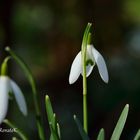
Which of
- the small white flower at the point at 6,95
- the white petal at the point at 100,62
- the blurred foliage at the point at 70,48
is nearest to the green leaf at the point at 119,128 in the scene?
the white petal at the point at 100,62

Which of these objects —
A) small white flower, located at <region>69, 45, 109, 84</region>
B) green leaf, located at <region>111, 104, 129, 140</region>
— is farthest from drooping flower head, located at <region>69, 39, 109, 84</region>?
green leaf, located at <region>111, 104, 129, 140</region>

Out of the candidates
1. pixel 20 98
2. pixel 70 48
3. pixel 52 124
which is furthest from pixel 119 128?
pixel 70 48

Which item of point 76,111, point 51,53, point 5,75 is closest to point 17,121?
point 76,111

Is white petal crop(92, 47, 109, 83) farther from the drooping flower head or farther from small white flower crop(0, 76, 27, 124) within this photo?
small white flower crop(0, 76, 27, 124)

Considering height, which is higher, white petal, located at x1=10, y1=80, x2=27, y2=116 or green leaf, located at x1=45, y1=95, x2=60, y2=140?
white petal, located at x1=10, y1=80, x2=27, y2=116

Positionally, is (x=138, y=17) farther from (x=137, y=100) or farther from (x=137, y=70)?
(x=137, y=100)

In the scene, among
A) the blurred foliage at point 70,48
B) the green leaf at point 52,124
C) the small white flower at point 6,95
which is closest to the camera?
the green leaf at point 52,124

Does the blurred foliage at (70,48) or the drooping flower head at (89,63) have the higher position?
the drooping flower head at (89,63)

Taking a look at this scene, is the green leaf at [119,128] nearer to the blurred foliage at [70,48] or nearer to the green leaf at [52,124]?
the green leaf at [52,124]

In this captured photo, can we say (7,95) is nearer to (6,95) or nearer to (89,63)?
(6,95)
